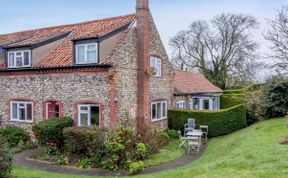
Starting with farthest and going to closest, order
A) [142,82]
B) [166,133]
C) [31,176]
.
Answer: [166,133], [142,82], [31,176]

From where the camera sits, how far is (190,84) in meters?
29.4

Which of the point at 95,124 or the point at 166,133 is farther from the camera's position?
the point at 166,133

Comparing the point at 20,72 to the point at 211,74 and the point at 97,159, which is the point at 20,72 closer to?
the point at 97,159

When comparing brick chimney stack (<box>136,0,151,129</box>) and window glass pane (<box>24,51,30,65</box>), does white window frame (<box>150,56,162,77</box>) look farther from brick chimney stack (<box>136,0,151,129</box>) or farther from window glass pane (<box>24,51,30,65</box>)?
window glass pane (<box>24,51,30,65</box>)

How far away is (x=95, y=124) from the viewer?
16391mm

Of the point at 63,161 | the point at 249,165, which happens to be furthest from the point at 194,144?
the point at 249,165

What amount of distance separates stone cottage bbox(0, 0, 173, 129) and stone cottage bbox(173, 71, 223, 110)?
4.43m

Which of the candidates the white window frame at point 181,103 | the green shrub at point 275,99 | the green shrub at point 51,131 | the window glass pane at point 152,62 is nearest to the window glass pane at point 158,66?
the window glass pane at point 152,62

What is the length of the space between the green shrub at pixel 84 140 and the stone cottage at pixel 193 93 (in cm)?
1145

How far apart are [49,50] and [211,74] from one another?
3252cm

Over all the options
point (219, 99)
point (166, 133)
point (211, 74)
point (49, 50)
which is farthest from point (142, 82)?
point (211, 74)

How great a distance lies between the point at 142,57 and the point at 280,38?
8503 millimetres

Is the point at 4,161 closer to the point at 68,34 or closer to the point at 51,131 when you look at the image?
the point at 51,131

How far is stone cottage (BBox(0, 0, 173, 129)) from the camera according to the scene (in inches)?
634
